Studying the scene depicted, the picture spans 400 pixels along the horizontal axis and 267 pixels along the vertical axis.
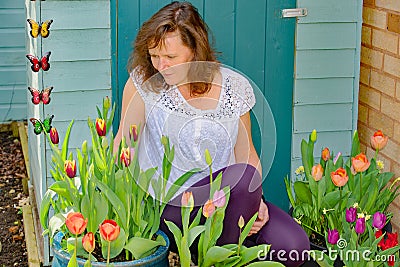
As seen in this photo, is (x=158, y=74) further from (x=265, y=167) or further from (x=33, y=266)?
(x=33, y=266)

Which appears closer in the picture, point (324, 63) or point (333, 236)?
point (333, 236)

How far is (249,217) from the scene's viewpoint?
281 centimetres

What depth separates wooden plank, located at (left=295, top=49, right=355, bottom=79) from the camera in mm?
3621

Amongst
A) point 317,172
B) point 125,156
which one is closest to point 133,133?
point 125,156

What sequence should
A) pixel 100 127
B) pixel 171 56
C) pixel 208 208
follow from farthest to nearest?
1. pixel 171 56
2. pixel 100 127
3. pixel 208 208

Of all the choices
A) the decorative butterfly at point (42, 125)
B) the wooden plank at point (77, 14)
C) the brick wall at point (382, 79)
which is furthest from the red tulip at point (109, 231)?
the brick wall at point (382, 79)

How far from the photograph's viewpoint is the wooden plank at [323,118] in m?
3.68

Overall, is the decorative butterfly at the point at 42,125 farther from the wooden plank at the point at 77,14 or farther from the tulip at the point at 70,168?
the tulip at the point at 70,168

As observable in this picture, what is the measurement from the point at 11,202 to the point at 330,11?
221cm

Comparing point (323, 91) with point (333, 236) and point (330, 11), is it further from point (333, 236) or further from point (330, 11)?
point (333, 236)

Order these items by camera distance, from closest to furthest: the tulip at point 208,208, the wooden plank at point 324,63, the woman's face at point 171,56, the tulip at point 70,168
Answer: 1. the tulip at point 208,208
2. the tulip at point 70,168
3. the woman's face at point 171,56
4. the wooden plank at point 324,63

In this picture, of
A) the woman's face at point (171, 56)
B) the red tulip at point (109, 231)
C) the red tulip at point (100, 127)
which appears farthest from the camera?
the woman's face at point (171, 56)

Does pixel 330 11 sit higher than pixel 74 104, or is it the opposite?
pixel 330 11

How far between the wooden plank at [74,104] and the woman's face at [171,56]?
0.58 metres
